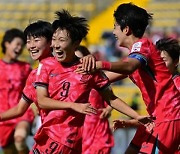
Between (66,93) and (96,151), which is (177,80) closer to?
(66,93)

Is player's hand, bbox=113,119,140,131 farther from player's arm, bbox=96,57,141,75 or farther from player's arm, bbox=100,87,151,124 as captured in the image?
player's arm, bbox=96,57,141,75

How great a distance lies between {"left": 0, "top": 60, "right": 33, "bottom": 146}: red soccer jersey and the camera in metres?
11.1

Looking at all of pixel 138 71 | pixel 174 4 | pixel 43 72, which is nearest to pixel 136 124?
pixel 138 71

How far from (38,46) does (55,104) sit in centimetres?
114

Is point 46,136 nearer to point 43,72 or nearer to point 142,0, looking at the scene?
point 43,72

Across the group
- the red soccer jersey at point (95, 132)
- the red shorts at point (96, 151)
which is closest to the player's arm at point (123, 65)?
the red soccer jersey at point (95, 132)

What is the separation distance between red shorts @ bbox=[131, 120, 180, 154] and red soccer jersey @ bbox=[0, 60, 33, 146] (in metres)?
4.34

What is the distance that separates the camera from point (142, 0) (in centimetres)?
2403

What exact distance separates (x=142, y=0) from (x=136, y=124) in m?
17.1

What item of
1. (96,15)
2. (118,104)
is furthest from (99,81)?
(96,15)

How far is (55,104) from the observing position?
22.1ft

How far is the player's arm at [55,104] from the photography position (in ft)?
20.9

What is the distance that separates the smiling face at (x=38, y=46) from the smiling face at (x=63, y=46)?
0.71 meters

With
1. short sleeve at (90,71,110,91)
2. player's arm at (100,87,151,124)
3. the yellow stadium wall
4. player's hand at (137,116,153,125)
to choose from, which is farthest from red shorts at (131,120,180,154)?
the yellow stadium wall
